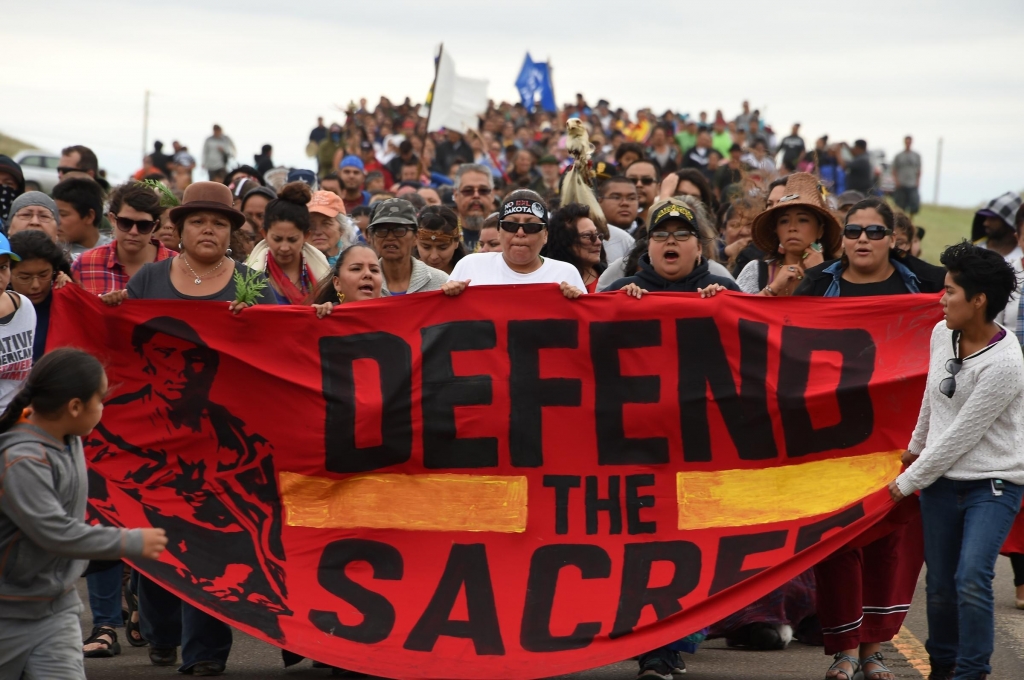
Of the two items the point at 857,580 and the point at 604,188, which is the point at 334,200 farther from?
the point at 857,580

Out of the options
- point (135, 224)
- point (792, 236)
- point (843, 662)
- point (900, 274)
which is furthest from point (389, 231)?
point (843, 662)

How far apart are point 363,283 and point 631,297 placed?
139 centimetres

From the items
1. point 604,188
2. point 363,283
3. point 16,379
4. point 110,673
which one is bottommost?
point 110,673

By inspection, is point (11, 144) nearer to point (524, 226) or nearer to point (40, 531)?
point (524, 226)

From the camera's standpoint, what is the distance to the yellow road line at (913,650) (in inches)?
247

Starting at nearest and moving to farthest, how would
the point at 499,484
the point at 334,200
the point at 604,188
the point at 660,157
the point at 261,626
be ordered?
Result: the point at 261,626 < the point at 499,484 < the point at 334,200 < the point at 604,188 < the point at 660,157

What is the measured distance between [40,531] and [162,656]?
224cm

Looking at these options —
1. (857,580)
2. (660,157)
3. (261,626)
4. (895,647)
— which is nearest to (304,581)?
(261,626)

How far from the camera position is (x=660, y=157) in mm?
17719

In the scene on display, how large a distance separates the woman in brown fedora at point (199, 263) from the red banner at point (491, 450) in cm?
14

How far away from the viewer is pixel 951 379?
538cm

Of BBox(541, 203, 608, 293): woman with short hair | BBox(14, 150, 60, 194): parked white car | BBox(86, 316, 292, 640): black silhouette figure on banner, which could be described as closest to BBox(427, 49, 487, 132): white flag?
BBox(541, 203, 608, 293): woman with short hair

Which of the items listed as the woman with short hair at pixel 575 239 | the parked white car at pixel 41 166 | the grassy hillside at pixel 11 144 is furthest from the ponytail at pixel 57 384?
the grassy hillside at pixel 11 144

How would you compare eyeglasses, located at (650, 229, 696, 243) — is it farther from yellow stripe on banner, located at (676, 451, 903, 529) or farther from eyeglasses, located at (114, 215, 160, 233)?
eyeglasses, located at (114, 215, 160, 233)
